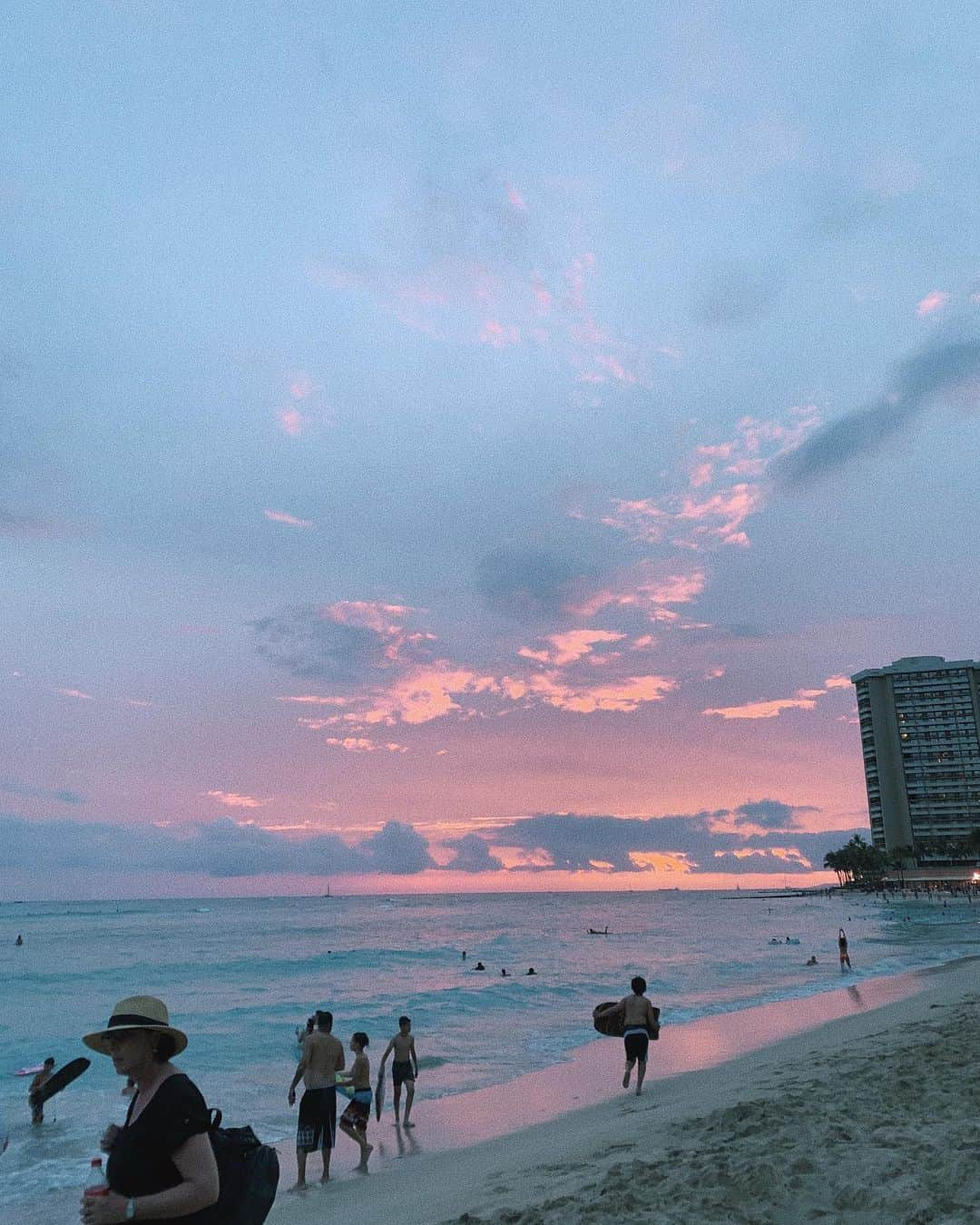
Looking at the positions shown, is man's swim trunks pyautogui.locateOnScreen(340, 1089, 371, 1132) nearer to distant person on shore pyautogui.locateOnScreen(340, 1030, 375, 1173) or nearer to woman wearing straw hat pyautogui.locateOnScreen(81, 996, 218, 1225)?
distant person on shore pyautogui.locateOnScreen(340, 1030, 375, 1173)

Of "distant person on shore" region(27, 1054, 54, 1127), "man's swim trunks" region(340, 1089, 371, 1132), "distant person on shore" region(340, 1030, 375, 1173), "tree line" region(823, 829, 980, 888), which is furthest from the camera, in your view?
"tree line" region(823, 829, 980, 888)

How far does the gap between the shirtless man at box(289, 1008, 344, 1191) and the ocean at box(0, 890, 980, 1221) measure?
375 cm

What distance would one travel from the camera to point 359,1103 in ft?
36.2

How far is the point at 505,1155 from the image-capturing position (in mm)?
11016

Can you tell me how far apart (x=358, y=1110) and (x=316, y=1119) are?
979mm

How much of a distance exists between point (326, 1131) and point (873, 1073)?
7143 mm

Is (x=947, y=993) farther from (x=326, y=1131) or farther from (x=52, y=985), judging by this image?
(x=52, y=985)

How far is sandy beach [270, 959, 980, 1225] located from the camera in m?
6.29

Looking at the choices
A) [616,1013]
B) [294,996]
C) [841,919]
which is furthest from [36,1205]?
[841,919]

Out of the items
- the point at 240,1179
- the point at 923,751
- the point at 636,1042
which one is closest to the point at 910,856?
the point at 923,751

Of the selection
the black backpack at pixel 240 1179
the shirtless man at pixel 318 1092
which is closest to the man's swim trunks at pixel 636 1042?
the shirtless man at pixel 318 1092

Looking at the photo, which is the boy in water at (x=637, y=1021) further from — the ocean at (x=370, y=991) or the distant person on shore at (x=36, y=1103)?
the distant person on shore at (x=36, y=1103)

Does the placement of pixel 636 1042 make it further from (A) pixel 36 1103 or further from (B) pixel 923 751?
(B) pixel 923 751

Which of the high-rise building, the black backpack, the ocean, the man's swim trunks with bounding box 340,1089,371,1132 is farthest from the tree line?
the black backpack
